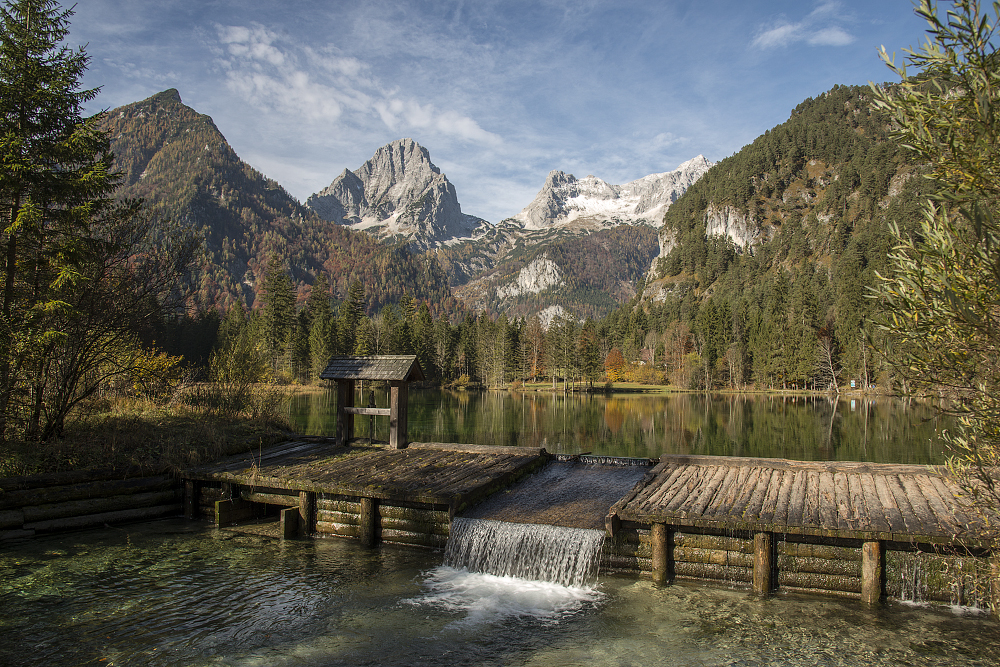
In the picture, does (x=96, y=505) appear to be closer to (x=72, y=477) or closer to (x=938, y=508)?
(x=72, y=477)

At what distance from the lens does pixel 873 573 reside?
959 centimetres

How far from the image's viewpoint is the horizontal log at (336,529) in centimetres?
1393

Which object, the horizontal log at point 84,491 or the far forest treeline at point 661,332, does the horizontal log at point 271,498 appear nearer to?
the horizontal log at point 84,491

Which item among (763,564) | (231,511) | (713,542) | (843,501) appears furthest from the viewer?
(231,511)

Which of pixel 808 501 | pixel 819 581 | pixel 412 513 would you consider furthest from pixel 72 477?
pixel 808 501

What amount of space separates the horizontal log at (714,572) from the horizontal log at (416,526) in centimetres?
529

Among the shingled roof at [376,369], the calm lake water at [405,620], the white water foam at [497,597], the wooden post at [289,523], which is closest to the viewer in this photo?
the calm lake water at [405,620]

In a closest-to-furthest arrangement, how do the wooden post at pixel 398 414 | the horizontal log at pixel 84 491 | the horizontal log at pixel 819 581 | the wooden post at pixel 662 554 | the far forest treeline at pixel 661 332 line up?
the horizontal log at pixel 819 581 < the wooden post at pixel 662 554 < the horizontal log at pixel 84 491 < the wooden post at pixel 398 414 < the far forest treeline at pixel 661 332

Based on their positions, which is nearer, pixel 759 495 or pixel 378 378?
pixel 759 495

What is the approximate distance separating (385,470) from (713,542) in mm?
9191

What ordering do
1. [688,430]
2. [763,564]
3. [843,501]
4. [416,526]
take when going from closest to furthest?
[763,564]
[843,501]
[416,526]
[688,430]

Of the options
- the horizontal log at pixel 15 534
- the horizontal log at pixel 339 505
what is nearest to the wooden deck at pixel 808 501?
the horizontal log at pixel 339 505

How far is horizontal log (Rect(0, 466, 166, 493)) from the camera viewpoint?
13.1m

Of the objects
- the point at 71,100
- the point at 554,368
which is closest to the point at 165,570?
the point at 71,100
